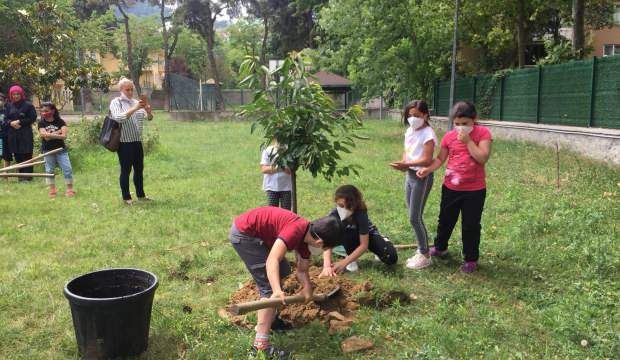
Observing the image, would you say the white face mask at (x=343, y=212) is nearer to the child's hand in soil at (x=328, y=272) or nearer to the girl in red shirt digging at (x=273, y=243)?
the child's hand in soil at (x=328, y=272)

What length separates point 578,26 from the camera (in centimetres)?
1712

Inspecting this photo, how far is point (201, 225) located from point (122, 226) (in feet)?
3.08

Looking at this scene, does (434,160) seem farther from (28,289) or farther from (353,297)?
(28,289)

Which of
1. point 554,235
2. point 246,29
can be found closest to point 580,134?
point 554,235

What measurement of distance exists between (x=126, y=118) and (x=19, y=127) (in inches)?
141

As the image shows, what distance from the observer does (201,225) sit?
21.3 feet

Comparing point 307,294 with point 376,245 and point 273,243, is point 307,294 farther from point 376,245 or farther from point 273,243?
point 376,245

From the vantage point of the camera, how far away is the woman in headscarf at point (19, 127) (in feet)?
30.9

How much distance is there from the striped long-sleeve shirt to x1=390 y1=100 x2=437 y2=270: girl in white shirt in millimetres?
4124

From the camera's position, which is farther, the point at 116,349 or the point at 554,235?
the point at 554,235

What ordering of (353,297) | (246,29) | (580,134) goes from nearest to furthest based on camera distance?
(353,297), (580,134), (246,29)

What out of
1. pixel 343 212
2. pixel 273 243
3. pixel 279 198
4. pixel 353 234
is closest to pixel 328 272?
pixel 343 212

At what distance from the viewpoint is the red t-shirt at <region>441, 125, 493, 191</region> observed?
15.0ft

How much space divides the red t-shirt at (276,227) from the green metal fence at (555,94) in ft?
34.8
